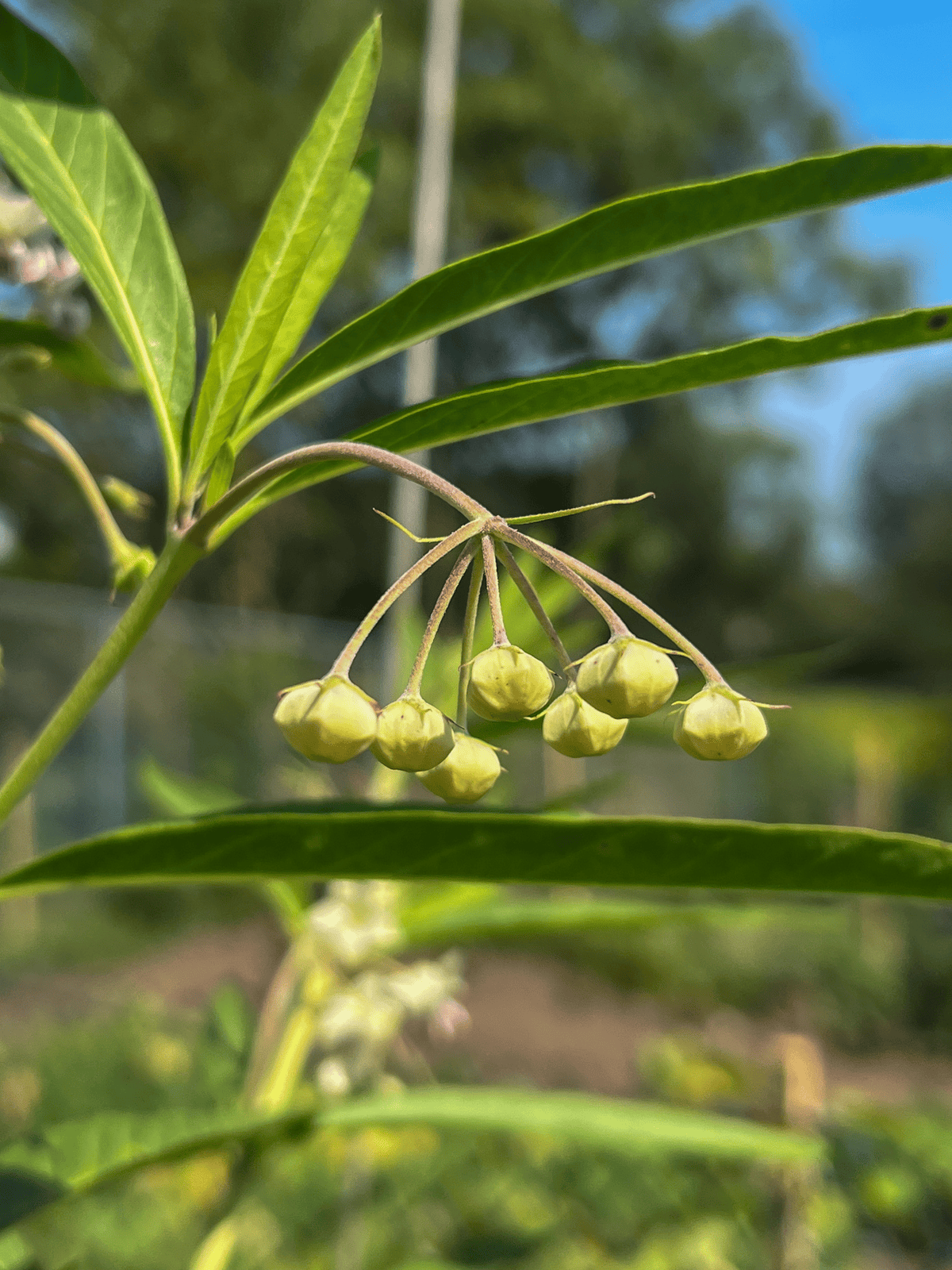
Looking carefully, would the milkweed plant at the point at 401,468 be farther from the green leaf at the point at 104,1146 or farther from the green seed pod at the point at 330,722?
the green leaf at the point at 104,1146

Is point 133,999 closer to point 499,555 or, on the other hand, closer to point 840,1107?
point 840,1107

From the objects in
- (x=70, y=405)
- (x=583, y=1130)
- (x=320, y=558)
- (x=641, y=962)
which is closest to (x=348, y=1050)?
(x=583, y=1130)

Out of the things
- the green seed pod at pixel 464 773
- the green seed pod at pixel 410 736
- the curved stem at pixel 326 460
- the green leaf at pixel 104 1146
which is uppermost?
the curved stem at pixel 326 460

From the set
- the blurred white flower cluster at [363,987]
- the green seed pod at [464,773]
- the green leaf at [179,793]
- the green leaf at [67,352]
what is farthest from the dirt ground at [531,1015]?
the green seed pod at [464,773]

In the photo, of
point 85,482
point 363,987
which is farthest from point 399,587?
point 363,987

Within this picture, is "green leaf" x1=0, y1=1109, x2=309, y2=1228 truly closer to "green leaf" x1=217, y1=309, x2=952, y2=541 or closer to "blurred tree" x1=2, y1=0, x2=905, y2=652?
"green leaf" x1=217, y1=309, x2=952, y2=541

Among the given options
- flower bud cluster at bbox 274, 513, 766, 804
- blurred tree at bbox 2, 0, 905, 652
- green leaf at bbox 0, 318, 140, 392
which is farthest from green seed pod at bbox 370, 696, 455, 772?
blurred tree at bbox 2, 0, 905, 652
